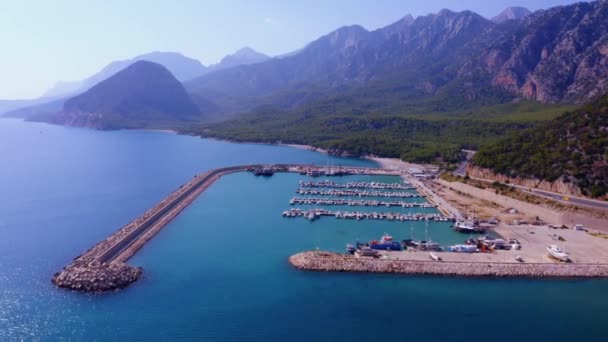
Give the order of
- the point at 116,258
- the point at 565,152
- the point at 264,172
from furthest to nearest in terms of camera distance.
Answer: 1. the point at 264,172
2. the point at 565,152
3. the point at 116,258

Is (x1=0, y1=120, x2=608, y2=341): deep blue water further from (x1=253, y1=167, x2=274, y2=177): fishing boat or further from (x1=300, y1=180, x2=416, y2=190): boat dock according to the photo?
(x1=253, y1=167, x2=274, y2=177): fishing boat

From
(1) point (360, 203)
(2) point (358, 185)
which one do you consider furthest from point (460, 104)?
(1) point (360, 203)

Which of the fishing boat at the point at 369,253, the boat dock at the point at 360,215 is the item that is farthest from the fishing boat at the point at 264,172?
the fishing boat at the point at 369,253

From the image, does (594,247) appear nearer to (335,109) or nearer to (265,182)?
(265,182)

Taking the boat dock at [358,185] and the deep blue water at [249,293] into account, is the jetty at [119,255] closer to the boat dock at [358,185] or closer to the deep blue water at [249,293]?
the deep blue water at [249,293]

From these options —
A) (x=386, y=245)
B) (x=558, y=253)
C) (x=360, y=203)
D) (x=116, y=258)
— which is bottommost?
(x=116, y=258)

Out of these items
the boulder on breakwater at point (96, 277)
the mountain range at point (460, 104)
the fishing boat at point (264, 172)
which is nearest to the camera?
the boulder on breakwater at point (96, 277)

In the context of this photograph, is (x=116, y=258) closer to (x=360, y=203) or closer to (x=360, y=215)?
(x=360, y=215)
